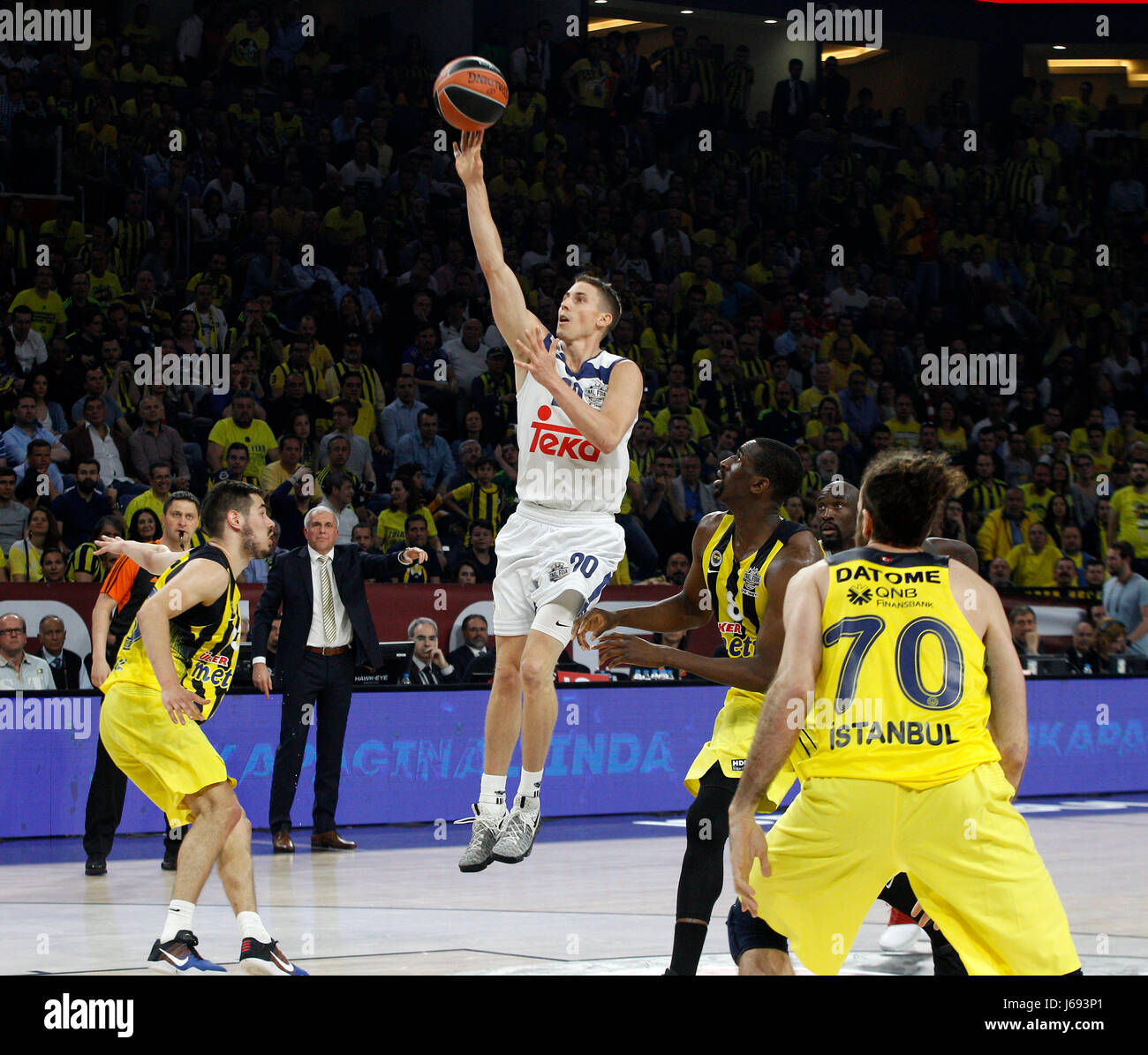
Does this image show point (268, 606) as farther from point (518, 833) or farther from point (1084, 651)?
point (1084, 651)

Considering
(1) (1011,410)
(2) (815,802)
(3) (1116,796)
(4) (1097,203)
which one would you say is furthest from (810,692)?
(4) (1097,203)

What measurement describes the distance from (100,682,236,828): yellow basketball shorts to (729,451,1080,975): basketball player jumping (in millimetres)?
3007

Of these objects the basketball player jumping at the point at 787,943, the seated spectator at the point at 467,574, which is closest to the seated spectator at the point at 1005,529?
the seated spectator at the point at 467,574

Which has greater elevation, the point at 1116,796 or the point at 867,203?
the point at 867,203

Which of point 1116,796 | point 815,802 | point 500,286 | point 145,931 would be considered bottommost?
point 1116,796

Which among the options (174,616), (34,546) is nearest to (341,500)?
(34,546)

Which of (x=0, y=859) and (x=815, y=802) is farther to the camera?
(x=0, y=859)

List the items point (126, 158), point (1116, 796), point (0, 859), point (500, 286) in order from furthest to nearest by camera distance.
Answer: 1. point (126, 158)
2. point (1116, 796)
3. point (0, 859)
4. point (500, 286)

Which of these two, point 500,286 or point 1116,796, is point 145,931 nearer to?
point 500,286

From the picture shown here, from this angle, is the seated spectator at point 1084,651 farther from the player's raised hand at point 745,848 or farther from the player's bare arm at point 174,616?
the player's raised hand at point 745,848

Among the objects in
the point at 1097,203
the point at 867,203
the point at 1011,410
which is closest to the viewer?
the point at 1011,410

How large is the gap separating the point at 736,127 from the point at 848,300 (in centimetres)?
381

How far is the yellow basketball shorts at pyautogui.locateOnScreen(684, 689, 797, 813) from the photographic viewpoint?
19.1 feet

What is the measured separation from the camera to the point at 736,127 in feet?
71.8
